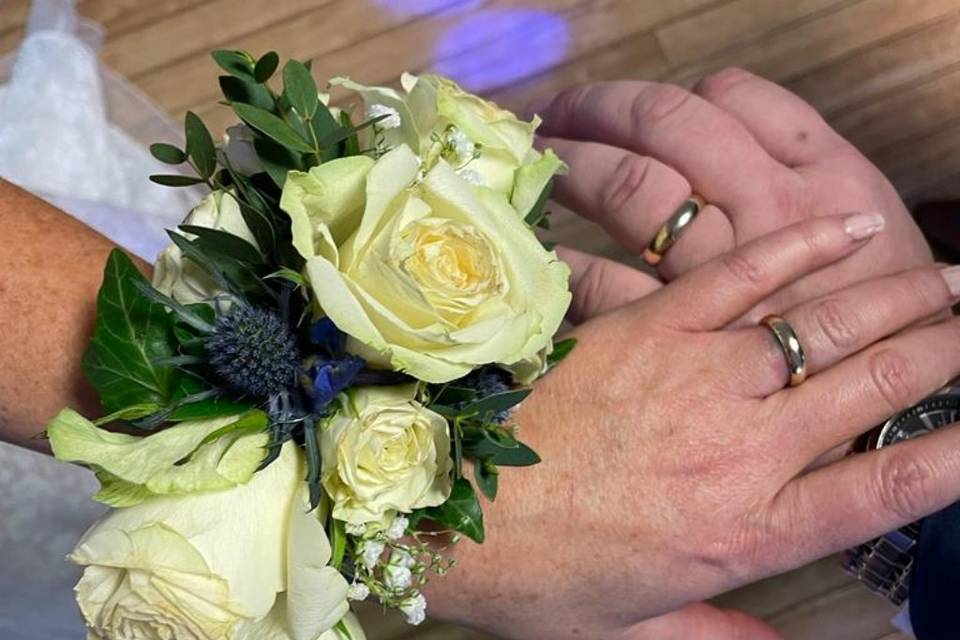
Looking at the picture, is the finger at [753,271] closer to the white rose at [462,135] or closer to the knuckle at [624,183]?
the knuckle at [624,183]

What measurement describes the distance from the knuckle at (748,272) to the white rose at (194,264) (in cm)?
43

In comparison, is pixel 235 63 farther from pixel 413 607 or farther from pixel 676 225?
pixel 676 225

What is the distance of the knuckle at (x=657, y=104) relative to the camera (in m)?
0.97

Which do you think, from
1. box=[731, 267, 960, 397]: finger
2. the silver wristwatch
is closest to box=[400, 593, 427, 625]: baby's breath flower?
box=[731, 267, 960, 397]: finger

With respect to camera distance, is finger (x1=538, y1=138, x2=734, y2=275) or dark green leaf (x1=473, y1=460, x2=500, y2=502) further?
finger (x1=538, y1=138, x2=734, y2=275)

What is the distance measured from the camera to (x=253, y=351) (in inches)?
20.8

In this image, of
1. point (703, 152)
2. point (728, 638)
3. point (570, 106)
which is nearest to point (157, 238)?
point (570, 106)

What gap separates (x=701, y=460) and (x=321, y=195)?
414 millimetres

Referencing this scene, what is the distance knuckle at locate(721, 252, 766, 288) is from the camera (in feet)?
2.70

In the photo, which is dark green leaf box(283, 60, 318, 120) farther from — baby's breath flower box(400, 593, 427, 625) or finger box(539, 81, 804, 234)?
finger box(539, 81, 804, 234)

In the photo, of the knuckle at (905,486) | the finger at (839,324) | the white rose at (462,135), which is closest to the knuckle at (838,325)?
the finger at (839,324)

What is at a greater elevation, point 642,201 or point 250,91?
point 250,91

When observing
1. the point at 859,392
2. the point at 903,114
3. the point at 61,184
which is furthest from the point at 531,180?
the point at 903,114

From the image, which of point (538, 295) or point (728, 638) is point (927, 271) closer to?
point (728, 638)
